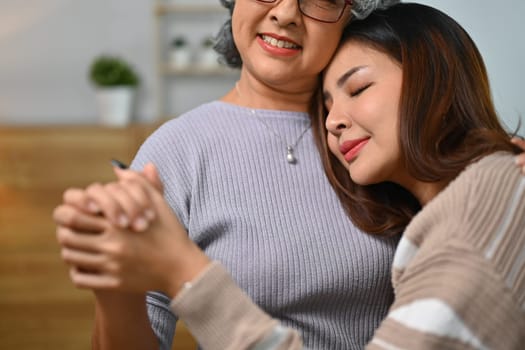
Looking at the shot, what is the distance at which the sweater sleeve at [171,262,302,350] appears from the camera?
1051 mm

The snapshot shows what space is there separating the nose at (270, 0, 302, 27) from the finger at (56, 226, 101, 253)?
0.66 meters

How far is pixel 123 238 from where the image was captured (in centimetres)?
99

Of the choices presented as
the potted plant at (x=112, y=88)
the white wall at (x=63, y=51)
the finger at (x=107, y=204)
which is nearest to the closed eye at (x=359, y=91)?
the finger at (x=107, y=204)

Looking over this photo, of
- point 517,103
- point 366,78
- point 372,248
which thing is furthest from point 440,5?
point 372,248

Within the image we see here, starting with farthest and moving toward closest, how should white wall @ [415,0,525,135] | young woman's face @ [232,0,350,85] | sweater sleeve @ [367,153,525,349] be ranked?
1. white wall @ [415,0,525,135]
2. young woman's face @ [232,0,350,85]
3. sweater sleeve @ [367,153,525,349]

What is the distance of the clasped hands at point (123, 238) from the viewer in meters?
0.98

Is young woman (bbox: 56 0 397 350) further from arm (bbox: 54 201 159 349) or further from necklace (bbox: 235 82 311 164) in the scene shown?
arm (bbox: 54 201 159 349)

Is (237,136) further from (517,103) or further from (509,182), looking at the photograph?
(517,103)

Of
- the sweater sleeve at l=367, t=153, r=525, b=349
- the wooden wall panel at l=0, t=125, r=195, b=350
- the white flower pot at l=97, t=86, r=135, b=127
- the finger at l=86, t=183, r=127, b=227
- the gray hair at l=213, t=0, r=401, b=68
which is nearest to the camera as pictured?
the finger at l=86, t=183, r=127, b=227

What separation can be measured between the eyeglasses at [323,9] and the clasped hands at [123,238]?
614mm

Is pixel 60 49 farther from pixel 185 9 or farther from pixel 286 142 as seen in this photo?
pixel 286 142

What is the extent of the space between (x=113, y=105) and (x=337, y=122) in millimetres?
2540

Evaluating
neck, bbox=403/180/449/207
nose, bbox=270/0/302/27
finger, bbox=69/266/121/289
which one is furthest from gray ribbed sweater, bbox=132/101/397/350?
finger, bbox=69/266/121/289

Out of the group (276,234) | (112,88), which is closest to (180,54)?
(112,88)
